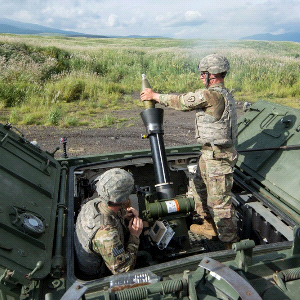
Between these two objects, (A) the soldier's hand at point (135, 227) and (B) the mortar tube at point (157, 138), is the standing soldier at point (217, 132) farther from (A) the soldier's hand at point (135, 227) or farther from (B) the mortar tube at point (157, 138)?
(A) the soldier's hand at point (135, 227)

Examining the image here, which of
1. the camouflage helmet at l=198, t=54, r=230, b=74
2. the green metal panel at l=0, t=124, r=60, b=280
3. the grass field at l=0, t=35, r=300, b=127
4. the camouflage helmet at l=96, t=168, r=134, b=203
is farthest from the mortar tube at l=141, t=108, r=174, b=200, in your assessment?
the grass field at l=0, t=35, r=300, b=127

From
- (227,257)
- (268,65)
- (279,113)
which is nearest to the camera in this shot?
(227,257)

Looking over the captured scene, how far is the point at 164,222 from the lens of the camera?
3322mm

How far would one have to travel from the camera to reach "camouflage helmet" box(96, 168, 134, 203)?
264 cm

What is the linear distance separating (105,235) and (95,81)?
42.5ft

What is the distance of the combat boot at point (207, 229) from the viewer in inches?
160

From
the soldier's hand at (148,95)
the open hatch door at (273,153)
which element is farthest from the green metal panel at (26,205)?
the open hatch door at (273,153)

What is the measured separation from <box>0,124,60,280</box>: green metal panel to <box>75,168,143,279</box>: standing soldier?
0.28 meters

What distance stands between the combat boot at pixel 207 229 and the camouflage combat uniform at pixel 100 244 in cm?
148

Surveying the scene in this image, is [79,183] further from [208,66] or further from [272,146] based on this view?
[272,146]

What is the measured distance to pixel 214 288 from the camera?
2.12 meters

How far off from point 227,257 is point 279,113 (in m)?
2.61

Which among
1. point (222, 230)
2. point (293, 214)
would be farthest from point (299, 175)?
point (222, 230)

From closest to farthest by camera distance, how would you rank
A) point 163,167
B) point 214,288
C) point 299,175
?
1. point 214,288
2. point 299,175
3. point 163,167
